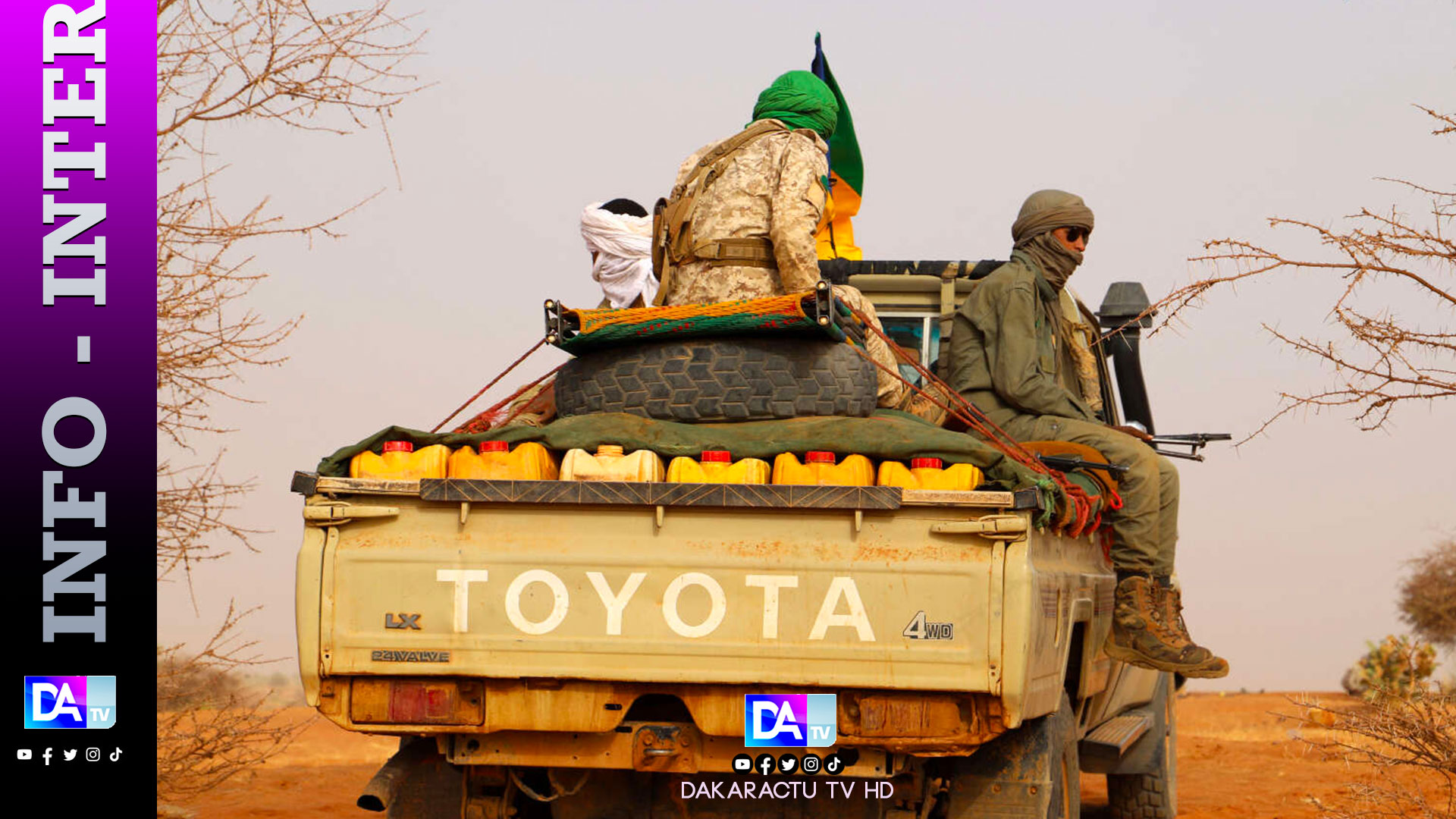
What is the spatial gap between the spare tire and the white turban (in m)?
4.16

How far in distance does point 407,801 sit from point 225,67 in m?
3.94

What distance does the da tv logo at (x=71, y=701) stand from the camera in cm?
663

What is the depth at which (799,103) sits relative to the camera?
6574mm

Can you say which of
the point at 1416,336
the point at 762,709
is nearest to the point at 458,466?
the point at 762,709

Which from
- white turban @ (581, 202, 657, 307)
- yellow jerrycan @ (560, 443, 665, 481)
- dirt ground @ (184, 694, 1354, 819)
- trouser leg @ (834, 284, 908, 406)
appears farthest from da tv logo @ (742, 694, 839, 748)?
white turban @ (581, 202, 657, 307)

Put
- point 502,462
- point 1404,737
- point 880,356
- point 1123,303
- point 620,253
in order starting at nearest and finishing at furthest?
1. point 502,462
2. point 1404,737
3. point 880,356
4. point 1123,303
5. point 620,253

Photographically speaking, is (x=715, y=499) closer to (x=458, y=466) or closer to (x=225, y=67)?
(x=458, y=466)

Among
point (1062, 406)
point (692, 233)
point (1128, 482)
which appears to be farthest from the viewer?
point (1062, 406)

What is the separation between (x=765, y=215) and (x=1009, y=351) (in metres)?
1.19

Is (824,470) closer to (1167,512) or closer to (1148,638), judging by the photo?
(1148,638)

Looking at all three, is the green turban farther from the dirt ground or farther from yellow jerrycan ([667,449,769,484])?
the dirt ground

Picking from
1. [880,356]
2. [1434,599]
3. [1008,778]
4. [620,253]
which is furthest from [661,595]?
[1434,599]

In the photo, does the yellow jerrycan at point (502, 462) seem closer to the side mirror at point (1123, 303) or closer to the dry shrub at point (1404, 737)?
the dry shrub at point (1404, 737)

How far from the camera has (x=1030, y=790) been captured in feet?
17.2
